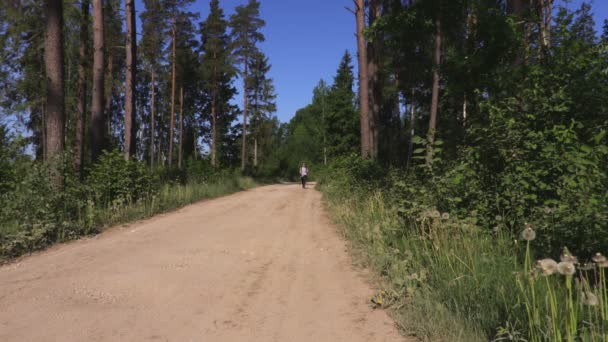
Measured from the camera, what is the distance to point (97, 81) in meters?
13.2

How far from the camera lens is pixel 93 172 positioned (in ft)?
33.9

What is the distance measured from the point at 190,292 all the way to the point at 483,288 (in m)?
3.09

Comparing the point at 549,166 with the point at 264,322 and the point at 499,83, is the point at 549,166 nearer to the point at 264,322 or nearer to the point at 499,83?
the point at 499,83

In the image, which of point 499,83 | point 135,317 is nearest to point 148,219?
point 135,317

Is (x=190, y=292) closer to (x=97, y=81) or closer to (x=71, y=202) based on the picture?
(x=71, y=202)

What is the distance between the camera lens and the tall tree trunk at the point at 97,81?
1280cm

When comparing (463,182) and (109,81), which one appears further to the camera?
(109,81)

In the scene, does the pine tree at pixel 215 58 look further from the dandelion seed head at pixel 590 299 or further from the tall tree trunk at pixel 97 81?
the dandelion seed head at pixel 590 299

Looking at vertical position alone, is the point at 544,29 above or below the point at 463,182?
above

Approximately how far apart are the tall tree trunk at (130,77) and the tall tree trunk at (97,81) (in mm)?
935

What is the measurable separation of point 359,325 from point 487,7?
10.6 metres

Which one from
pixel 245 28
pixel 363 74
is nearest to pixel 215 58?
pixel 245 28

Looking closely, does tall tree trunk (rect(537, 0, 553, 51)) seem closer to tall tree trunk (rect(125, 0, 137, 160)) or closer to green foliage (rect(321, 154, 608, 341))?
green foliage (rect(321, 154, 608, 341))

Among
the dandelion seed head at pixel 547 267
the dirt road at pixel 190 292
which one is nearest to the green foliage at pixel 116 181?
the dirt road at pixel 190 292
